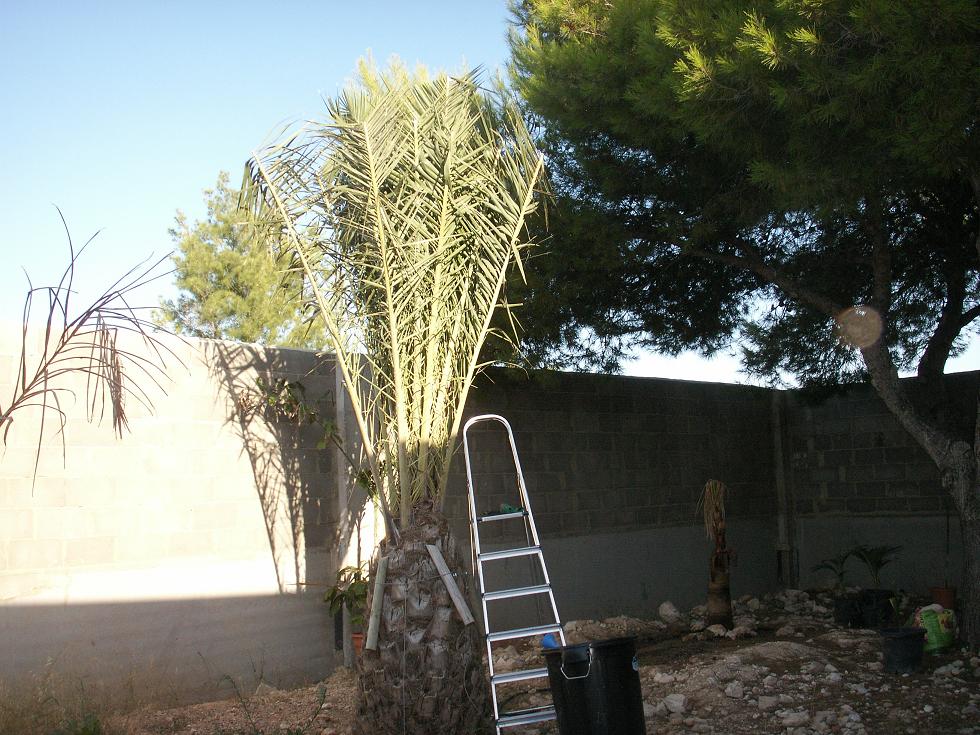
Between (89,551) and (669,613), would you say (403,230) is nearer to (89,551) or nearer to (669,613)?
(89,551)

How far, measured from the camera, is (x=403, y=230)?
207 inches

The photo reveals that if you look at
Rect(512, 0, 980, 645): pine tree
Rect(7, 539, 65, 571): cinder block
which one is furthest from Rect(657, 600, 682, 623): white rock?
Rect(7, 539, 65, 571): cinder block

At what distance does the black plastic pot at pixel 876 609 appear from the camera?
316 inches

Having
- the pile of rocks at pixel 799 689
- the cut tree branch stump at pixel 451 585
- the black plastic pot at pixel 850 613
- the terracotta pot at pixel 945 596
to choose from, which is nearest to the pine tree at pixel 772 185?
the pile of rocks at pixel 799 689

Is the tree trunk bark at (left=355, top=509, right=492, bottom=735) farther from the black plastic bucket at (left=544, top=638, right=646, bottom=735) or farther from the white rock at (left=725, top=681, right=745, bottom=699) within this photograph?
the white rock at (left=725, top=681, right=745, bottom=699)

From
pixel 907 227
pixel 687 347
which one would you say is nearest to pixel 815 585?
pixel 687 347

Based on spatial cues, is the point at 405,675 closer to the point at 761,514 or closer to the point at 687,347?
the point at 687,347

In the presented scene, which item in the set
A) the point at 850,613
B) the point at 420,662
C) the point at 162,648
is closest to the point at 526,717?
the point at 420,662

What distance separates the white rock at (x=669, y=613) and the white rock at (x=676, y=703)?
11.8 feet

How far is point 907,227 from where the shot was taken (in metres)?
7.73

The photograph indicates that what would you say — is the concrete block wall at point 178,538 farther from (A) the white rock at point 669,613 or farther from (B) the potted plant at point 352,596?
(A) the white rock at point 669,613

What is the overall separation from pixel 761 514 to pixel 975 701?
566cm

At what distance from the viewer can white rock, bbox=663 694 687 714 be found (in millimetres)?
5387

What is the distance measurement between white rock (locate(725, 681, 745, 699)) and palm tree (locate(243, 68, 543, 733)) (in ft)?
5.58
